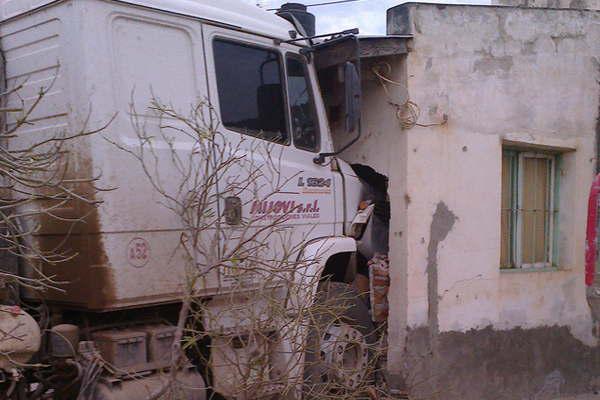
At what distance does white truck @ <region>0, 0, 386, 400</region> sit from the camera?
12.5 feet

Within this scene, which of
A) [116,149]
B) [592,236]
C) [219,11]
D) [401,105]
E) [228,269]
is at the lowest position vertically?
[592,236]

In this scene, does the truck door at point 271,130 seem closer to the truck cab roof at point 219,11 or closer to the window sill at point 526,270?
the truck cab roof at point 219,11

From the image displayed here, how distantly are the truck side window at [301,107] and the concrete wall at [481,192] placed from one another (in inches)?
42.2

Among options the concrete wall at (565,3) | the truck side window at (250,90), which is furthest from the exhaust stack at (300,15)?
the concrete wall at (565,3)

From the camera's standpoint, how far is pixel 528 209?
7.04m

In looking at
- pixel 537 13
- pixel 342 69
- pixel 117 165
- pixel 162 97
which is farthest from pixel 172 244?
pixel 537 13

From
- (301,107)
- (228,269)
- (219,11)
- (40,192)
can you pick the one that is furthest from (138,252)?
(301,107)

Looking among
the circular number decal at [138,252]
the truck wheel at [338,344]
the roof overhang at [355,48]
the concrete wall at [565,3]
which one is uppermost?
the concrete wall at [565,3]

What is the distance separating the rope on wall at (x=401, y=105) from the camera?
598 centimetres

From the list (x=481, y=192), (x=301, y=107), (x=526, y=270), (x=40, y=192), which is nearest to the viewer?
(x=40, y=192)

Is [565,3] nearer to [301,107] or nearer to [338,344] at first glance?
[301,107]

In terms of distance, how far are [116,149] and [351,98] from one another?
1726 mm

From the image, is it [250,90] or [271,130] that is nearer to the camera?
[250,90]

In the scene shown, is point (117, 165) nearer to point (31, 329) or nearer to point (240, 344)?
point (31, 329)
